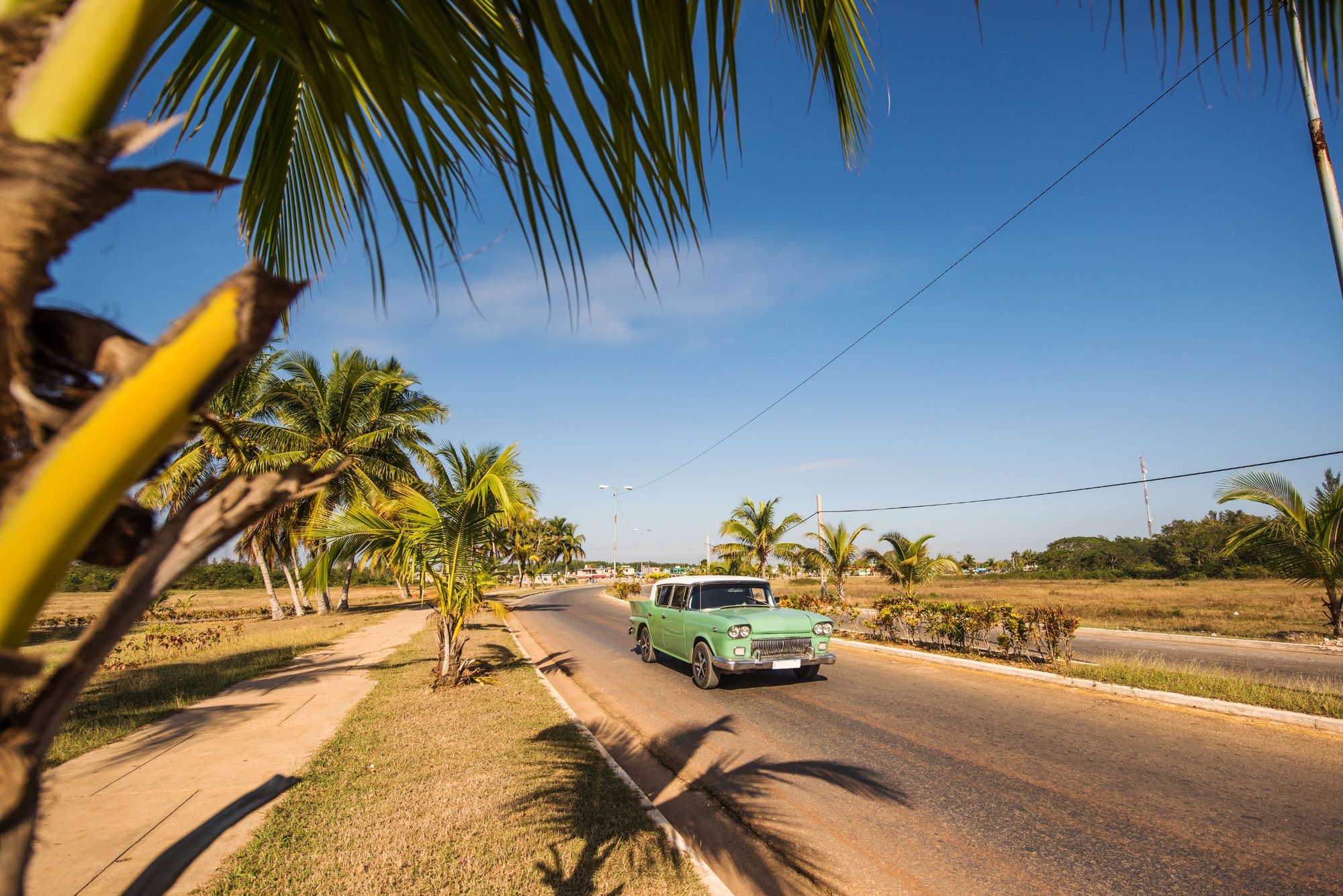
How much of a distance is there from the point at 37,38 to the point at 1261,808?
301 inches

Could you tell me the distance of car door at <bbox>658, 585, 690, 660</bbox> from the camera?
10977mm

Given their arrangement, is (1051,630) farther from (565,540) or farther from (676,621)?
(565,540)

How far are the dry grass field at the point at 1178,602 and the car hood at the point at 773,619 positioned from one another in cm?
1396

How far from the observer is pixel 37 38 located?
2.28ft

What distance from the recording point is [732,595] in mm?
11141

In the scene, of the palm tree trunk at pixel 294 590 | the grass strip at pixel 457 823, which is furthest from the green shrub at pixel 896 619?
the palm tree trunk at pixel 294 590

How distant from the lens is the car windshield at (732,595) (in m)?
11.0

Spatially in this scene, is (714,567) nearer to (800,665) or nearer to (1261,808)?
(800,665)

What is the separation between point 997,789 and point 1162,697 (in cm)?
468

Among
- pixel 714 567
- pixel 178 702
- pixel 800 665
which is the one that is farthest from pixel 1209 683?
pixel 714 567

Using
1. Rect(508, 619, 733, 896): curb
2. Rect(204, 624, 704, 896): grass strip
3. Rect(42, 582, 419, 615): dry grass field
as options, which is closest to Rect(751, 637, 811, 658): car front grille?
Rect(508, 619, 733, 896): curb

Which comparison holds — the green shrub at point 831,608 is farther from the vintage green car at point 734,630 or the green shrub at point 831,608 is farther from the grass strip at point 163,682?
the grass strip at point 163,682

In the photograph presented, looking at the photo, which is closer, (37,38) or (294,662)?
(37,38)

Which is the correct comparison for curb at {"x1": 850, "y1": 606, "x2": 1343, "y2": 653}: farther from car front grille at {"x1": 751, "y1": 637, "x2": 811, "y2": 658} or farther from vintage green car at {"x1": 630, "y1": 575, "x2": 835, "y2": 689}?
car front grille at {"x1": 751, "y1": 637, "x2": 811, "y2": 658}
